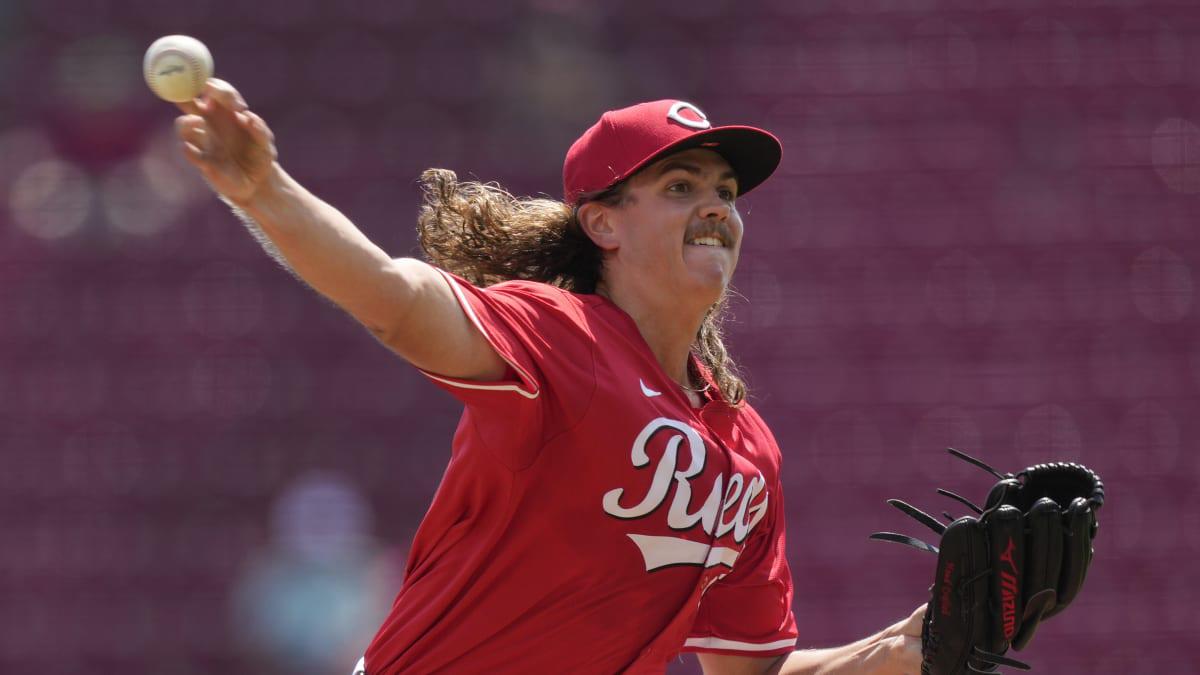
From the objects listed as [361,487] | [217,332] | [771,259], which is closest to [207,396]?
[217,332]

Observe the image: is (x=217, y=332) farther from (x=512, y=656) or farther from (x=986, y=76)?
(x=512, y=656)

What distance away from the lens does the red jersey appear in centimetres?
218

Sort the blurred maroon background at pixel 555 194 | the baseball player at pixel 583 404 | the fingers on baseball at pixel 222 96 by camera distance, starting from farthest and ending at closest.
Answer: the blurred maroon background at pixel 555 194
the baseball player at pixel 583 404
the fingers on baseball at pixel 222 96

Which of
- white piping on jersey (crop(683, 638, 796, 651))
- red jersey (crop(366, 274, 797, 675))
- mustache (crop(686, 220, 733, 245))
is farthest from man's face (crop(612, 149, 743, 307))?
white piping on jersey (crop(683, 638, 796, 651))

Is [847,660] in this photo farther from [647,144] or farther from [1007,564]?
[647,144]

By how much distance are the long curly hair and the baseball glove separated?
0.45 m

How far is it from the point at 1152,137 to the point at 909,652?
417cm

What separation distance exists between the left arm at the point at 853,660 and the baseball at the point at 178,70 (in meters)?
1.51

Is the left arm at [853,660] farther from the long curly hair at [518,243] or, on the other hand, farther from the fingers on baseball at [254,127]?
the fingers on baseball at [254,127]

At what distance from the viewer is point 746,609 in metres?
2.76

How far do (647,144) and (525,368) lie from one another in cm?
61

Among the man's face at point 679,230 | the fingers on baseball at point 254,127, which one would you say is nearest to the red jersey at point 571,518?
the man's face at point 679,230

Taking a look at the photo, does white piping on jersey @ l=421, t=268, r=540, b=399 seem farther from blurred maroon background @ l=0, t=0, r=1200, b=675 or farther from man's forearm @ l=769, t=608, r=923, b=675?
blurred maroon background @ l=0, t=0, r=1200, b=675

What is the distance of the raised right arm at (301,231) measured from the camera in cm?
170
